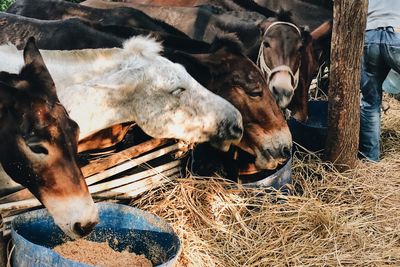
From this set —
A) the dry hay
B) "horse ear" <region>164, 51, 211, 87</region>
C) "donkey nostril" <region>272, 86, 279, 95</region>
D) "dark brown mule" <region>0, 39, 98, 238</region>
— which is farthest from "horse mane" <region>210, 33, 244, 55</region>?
"dark brown mule" <region>0, 39, 98, 238</region>

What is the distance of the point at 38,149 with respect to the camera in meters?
2.73

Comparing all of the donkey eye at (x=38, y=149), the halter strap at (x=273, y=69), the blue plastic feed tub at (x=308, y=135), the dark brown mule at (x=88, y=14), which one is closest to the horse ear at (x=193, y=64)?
the dark brown mule at (x=88, y=14)

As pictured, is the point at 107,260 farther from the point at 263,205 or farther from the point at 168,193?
the point at 263,205

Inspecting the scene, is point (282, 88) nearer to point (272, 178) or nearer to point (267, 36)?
point (267, 36)

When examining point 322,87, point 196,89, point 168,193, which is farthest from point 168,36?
point 322,87

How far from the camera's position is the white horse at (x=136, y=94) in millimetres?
3502

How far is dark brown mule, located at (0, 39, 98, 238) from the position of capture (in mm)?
2723

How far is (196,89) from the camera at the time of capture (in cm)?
379

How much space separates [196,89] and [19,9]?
3.01 meters

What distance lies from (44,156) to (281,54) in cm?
320

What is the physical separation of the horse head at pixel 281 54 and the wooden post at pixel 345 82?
581mm

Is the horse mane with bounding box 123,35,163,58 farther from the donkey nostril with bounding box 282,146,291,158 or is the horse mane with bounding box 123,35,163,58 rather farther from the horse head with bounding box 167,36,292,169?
the donkey nostril with bounding box 282,146,291,158

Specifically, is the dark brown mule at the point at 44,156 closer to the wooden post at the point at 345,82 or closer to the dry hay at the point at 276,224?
the dry hay at the point at 276,224

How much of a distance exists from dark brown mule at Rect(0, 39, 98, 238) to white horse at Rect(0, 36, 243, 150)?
26.4 inches
